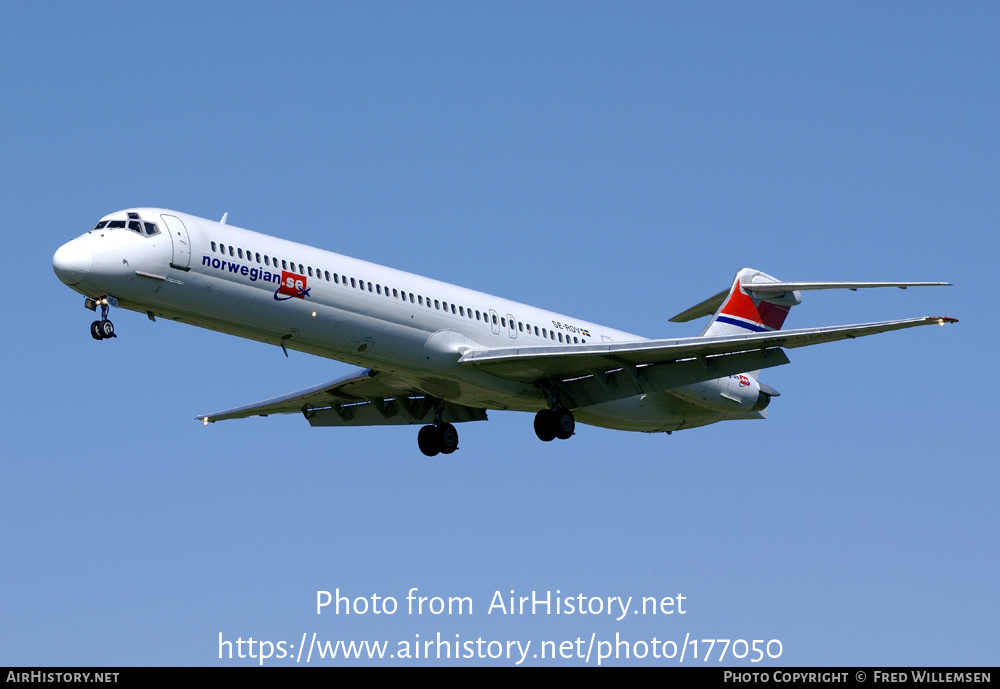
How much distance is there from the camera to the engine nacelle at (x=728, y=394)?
116 feet

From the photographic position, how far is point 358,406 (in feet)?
118

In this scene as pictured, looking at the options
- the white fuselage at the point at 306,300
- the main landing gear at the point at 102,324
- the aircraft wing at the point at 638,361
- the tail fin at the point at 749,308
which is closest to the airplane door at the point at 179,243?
the white fuselage at the point at 306,300

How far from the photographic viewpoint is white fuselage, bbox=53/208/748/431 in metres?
27.5

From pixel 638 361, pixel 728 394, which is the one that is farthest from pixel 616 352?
pixel 728 394

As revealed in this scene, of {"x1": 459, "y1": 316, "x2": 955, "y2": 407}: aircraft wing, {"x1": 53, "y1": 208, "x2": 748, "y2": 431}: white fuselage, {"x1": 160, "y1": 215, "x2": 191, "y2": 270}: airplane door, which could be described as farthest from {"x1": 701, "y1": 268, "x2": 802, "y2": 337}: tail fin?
{"x1": 160, "y1": 215, "x2": 191, "y2": 270}: airplane door

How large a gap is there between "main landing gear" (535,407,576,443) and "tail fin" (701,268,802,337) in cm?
601

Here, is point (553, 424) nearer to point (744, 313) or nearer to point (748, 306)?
point (744, 313)

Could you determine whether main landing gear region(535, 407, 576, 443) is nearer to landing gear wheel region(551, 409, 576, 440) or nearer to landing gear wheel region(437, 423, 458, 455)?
landing gear wheel region(551, 409, 576, 440)

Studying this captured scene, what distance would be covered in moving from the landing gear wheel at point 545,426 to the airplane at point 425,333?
0.12 ft
